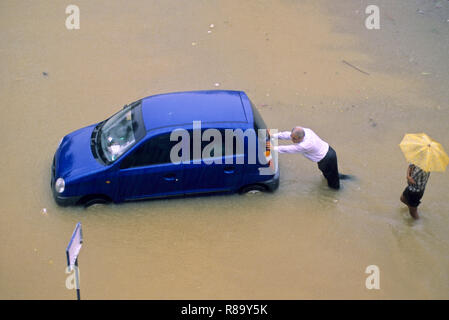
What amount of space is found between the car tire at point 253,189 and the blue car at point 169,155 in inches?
3.6

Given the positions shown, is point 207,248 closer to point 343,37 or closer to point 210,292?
point 210,292

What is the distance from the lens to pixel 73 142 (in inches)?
323

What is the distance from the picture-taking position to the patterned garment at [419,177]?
Answer: 745 centimetres

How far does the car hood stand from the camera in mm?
7582

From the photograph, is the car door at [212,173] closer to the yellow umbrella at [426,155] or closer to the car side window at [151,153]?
the car side window at [151,153]

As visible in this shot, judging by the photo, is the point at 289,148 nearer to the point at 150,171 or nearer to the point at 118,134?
the point at 150,171

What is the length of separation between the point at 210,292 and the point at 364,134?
4680mm

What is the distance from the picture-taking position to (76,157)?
25.6 feet

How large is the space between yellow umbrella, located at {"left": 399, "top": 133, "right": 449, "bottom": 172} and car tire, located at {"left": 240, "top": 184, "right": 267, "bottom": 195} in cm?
236

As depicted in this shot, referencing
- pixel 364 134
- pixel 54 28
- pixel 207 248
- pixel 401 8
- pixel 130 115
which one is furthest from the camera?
pixel 401 8

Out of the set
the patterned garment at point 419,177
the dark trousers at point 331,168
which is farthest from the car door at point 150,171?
the patterned garment at point 419,177

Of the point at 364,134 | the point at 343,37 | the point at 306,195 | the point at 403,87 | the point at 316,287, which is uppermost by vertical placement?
the point at 343,37

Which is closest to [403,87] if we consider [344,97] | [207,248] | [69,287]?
[344,97]

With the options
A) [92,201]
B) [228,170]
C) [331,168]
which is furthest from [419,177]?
[92,201]
